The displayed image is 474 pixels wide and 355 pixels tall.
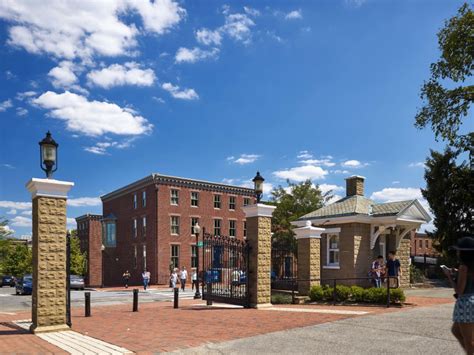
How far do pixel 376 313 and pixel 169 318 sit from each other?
536 centimetres

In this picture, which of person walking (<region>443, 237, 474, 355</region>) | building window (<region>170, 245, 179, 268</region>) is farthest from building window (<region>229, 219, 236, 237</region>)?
person walking (<region>443, 237, 474, 355</region>)

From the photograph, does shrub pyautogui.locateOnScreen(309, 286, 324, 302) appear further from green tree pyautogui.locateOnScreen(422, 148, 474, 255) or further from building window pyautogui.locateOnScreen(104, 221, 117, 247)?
building window pyautogui.locateOnScreen(104, 221, 117, 247)

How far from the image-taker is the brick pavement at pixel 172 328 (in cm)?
848

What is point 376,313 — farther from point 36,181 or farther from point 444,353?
point 36,181

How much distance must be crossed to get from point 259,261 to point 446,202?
19.2m

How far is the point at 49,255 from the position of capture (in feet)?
34.3

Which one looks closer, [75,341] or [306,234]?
[75,341]

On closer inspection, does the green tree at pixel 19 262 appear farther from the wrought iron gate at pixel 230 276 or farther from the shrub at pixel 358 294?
the shrub at pixel 358 294

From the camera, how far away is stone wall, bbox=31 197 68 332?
33.7 ft

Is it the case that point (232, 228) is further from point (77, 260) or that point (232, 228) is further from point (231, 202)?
point (77, 260)

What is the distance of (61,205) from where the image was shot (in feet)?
35.2

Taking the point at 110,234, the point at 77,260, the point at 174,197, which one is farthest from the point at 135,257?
the point at 77,260

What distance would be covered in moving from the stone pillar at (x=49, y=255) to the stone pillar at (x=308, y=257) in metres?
9.20

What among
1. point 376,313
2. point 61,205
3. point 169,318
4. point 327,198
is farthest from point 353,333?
point 327,198
